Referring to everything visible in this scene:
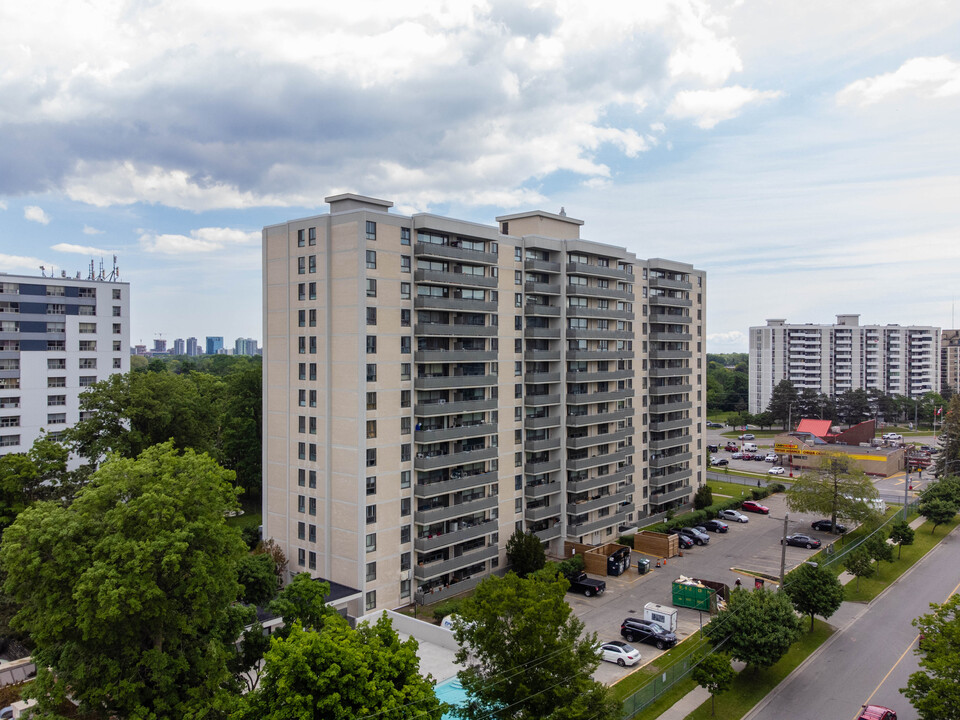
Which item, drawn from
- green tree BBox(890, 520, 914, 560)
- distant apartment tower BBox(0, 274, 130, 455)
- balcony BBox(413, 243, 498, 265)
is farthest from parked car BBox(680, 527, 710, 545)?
distant apartment tower BBox(0, 274, 130, 455)

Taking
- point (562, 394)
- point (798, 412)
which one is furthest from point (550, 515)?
point (798, 412)

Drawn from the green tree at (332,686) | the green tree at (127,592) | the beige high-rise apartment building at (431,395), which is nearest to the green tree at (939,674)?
the green tree at (332,686)

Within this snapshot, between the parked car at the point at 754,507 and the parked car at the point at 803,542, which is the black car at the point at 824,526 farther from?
the parked car at the point at 754,507

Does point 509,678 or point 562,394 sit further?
point 562,394

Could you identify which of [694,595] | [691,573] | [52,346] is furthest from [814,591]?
[52,346]

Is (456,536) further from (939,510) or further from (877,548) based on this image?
(939,510)

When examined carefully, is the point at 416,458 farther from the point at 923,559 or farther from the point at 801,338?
the point at 801,338
